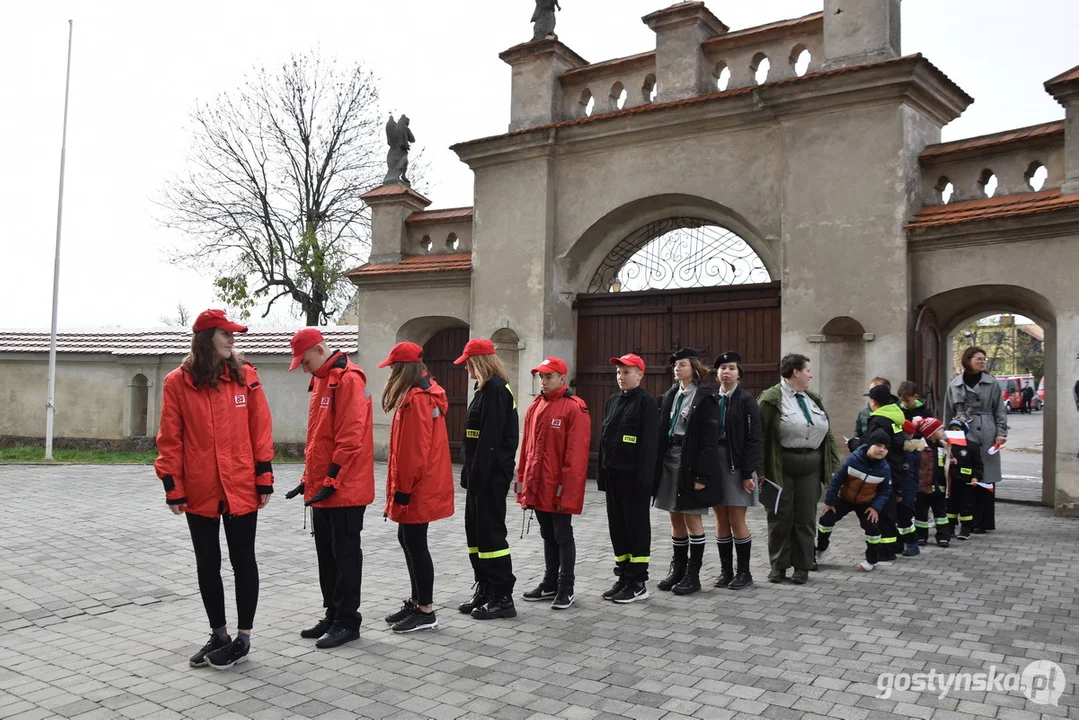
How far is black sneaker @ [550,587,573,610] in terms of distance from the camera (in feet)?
19.7

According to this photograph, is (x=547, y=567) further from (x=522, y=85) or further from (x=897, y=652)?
(x=522, y=85)

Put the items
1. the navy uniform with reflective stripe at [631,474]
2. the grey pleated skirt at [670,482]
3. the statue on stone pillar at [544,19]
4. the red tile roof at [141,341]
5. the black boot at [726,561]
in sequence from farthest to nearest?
the red tile roof at [141,341], the statue on stone pillar at [544,19], the black boot at [726,561], the grey pleated skirt at [670,482], the navy uniform with reflective stripe at [631,474]

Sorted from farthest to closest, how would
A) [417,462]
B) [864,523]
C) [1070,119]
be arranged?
[1070,119], [864,523], [417,462]

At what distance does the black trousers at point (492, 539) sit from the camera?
19.0ft

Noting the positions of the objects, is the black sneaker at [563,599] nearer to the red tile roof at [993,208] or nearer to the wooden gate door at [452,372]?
the red tile roof at [993,208]

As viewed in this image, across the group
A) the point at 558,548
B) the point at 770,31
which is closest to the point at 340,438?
the point at 558,548

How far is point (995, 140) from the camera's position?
10.5m

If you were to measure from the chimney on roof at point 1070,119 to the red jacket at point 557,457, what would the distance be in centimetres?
727

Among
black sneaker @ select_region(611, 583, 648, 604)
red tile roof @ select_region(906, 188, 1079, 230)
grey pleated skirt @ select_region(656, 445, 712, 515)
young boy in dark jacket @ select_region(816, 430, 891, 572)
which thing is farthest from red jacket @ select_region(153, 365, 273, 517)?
red tile roof @ select_region(906, 188, 1079, 230)

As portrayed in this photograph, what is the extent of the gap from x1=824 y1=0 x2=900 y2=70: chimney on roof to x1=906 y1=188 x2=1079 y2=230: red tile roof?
210 cm

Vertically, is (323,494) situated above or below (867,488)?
above

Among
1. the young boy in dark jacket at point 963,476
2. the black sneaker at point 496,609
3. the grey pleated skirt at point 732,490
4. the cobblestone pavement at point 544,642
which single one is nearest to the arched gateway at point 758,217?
the young boy in dark jacket at point 963,476

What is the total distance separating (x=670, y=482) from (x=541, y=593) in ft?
4.33

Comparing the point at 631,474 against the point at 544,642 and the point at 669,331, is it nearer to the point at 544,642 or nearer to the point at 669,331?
the point at 544,642
